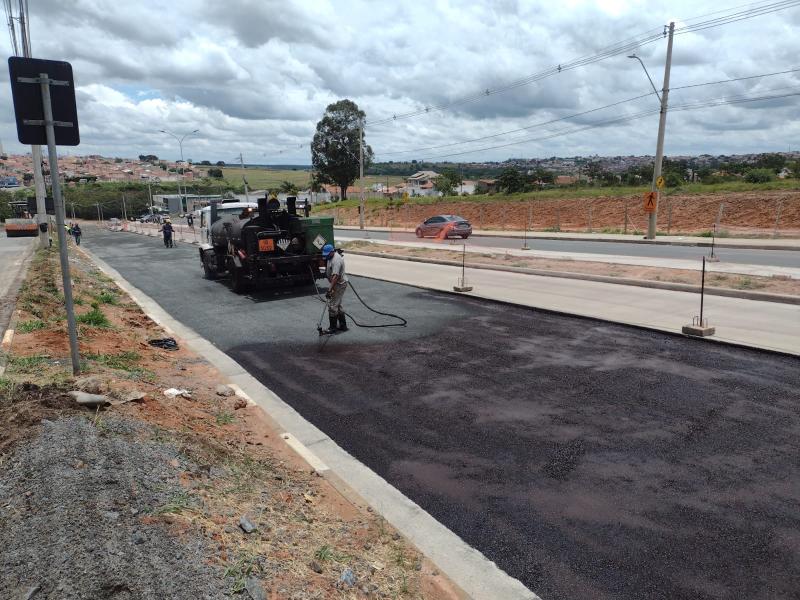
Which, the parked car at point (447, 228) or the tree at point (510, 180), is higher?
the tree at point (510, 180)

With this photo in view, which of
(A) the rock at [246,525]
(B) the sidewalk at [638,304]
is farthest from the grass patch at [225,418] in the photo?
(B) the sidewalk at [638,304]

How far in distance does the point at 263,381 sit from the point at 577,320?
6373 mm

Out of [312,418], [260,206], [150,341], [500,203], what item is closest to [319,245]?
[260,206]

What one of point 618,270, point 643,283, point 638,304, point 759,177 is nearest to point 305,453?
point 638,304

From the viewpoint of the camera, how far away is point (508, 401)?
6.97 metres

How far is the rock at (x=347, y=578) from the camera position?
3453 mm

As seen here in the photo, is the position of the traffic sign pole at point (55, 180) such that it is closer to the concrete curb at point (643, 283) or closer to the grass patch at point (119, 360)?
the grass patch at point (119, 360)

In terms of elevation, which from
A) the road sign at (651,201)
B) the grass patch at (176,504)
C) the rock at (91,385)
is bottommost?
the grass patch at (176,504)

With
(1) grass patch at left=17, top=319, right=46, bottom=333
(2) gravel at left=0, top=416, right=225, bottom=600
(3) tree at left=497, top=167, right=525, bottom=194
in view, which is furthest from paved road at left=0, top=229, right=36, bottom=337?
(3) tree at left=497, top=167, right=525, bottom=194

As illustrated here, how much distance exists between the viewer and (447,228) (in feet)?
110

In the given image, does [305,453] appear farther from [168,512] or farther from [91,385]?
[91,385]

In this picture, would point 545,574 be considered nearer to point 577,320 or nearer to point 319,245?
point 577,320

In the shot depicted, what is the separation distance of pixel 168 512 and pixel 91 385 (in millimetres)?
2839

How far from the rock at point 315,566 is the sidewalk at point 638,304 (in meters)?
8.05
